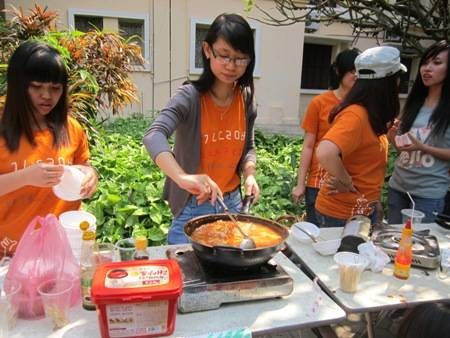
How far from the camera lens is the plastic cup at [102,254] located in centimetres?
158

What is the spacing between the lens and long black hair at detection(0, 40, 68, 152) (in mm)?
1811

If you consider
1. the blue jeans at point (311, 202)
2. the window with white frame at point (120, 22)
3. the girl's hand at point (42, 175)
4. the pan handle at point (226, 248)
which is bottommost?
the blue jeans at point (311, 202)

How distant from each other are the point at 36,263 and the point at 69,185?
47cm

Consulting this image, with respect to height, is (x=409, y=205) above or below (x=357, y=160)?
below

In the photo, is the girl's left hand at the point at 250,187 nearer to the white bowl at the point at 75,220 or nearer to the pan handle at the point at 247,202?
the pan handle at the point at 247,202

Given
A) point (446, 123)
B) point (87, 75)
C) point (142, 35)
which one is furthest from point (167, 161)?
point (142, 35)

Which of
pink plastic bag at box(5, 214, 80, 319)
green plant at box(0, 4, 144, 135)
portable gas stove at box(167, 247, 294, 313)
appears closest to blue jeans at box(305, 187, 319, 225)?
portable gas stove at box(167, 247, 294, 313)

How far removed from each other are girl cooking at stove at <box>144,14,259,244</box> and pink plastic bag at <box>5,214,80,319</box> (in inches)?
21.7

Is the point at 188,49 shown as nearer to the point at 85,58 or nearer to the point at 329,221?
the point at 85,58

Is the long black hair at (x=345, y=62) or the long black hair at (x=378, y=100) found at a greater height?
the long black hair at (x=345, y=62)

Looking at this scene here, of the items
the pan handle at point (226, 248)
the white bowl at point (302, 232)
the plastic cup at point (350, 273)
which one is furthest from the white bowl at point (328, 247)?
the pan handle at point (226, 248)

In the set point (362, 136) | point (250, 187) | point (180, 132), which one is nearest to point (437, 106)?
point (362, 136)

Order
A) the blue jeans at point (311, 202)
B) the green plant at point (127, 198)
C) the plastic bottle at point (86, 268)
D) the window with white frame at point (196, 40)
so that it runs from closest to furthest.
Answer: the plastic bottle at point (86, 268) < the blue jeans at point (311, 202) < the green plant at point (127, 198) < the window with white frame at point (196, 40)

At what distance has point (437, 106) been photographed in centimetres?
264
